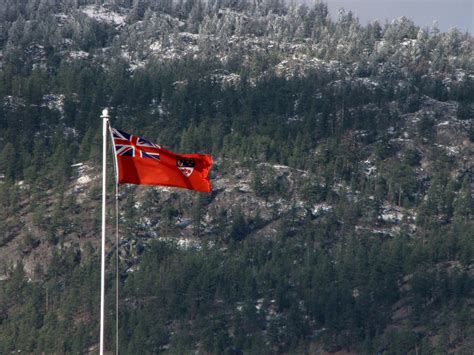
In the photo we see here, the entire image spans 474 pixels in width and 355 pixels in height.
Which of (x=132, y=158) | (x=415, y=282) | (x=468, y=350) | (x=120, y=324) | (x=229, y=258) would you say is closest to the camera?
(x=132, y=158)

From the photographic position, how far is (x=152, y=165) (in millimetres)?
50875

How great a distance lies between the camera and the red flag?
5003cm

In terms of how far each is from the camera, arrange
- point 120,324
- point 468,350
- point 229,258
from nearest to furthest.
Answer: point 468,350
point 120,324
point 229,258

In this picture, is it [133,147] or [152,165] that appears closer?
[133,147]

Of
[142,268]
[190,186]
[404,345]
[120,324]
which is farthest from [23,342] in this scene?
[190,186]

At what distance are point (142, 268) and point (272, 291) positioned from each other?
63.9 ft

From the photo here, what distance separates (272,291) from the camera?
186 metres

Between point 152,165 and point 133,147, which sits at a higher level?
point 133,147

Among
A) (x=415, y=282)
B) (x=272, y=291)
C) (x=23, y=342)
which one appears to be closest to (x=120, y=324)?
(x=23, y=342)

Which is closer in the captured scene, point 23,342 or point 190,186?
point 190,186

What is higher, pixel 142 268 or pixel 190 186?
pixel 190 186

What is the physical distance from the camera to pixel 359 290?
185375 mm

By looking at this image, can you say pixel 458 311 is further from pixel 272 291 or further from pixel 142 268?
pixel 142 268

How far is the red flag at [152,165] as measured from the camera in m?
50.0
